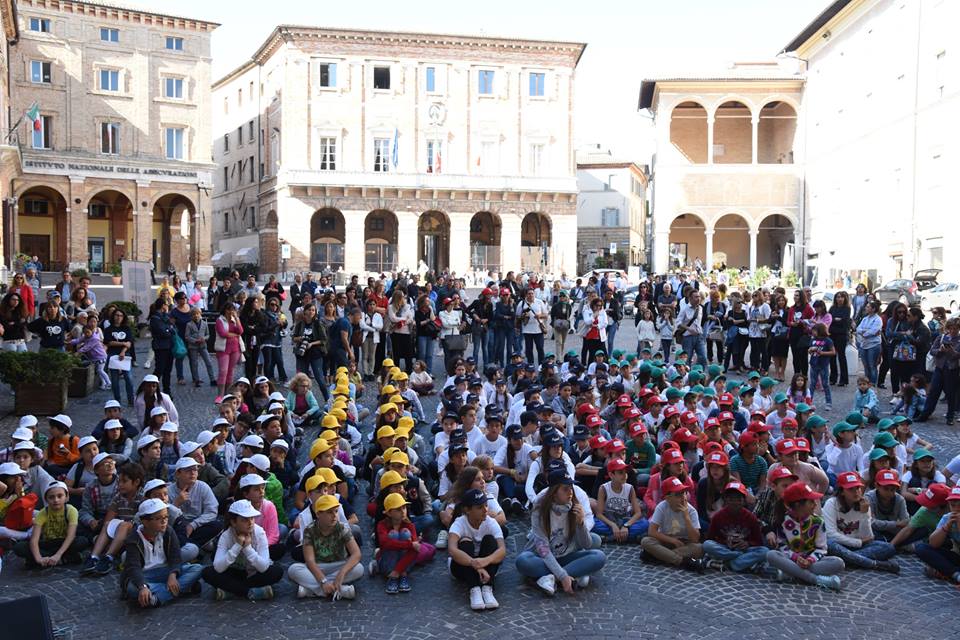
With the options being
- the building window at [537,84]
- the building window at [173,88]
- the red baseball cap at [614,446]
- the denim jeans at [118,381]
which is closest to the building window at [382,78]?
the building window at [537,84]

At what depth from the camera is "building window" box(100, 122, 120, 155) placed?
4578cm

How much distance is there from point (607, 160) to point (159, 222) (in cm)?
3735

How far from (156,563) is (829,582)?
5470 millimetres

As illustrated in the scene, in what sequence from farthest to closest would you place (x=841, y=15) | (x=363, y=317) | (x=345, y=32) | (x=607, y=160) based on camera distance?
(x=607, y=160) < (x=345, y=32) < (x=841, y=15) < (x=363, y=317)

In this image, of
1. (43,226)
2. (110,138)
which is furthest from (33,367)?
(43,226)

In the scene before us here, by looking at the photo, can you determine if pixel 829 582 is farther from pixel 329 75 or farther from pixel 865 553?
pixel 329 75

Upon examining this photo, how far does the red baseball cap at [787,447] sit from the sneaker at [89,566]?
633 cm

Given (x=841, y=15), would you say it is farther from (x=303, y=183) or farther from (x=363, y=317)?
(x=363, y=317)

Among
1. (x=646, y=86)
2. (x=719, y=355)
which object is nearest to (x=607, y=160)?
(x=646, y=86)

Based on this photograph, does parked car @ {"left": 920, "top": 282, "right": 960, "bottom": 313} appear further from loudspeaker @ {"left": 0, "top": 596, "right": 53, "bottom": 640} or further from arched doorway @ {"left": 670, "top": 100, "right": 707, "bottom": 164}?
loudspeaker @ {"left": 0, "top": 596, "right": 53, "bottom": 640}

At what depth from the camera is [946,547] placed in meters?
7.84

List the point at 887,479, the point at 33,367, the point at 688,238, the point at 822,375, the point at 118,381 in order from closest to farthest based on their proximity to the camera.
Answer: the point at 887,479 → the point at 33,367 → the point at 118,381 → the point at 822,375 → the point at 688,238

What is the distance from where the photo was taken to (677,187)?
49531 millimetres

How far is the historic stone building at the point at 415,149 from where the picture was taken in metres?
48.2
